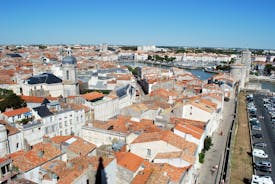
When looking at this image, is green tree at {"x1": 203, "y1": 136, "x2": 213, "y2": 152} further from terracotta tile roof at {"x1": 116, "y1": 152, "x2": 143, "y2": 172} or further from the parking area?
terracotta tile roof at {"x1": 116, "y1": 152, "x2": 143, "y2": 172}

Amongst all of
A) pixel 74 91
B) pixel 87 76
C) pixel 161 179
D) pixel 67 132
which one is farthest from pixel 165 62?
pixel 161 179

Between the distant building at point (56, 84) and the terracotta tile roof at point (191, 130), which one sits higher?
the distant building at point (56, 84)

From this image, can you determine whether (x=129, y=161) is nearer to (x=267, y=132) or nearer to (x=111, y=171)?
(x=111, y=171)

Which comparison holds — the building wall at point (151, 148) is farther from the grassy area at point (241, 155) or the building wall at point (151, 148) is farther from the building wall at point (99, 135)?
the grassy area at point (241, 155)

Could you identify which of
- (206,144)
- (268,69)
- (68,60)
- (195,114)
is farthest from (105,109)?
(268,69)

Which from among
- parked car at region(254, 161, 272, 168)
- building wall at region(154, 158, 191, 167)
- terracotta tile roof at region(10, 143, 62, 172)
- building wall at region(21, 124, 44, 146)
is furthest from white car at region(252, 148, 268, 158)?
building wall at region(21, 124, 44, 146)

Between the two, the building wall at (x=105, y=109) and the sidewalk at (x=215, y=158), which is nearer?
the sidewalk at (x=215, y=158)

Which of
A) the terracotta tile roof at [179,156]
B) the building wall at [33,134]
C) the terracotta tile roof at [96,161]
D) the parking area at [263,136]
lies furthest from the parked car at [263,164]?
the building wall at [33,134]

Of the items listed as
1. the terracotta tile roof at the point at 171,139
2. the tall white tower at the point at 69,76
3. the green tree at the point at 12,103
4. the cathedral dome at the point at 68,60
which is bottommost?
the terracotta tile roof at the point at 171,139
